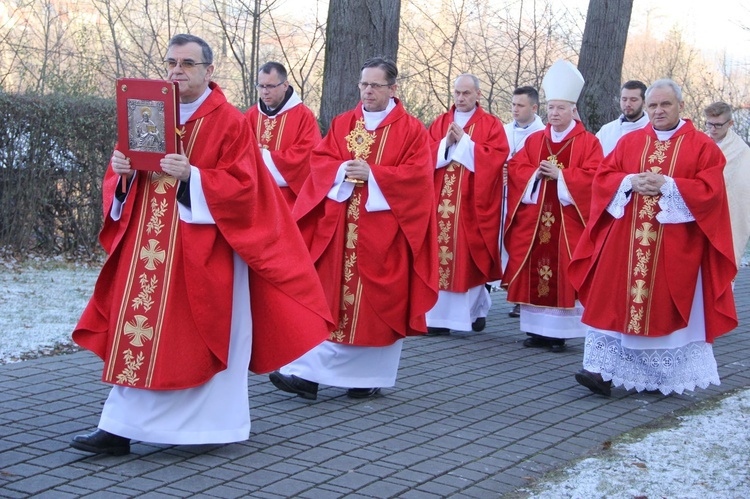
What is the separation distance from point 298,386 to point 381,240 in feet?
3.44

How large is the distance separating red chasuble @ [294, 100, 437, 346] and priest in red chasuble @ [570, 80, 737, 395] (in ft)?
3.95

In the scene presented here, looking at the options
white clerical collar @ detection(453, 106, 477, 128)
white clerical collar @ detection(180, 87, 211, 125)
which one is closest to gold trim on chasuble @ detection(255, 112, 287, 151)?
white clerical collar @ detection(453, 106, 477, 128)

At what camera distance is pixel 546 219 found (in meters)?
8.70

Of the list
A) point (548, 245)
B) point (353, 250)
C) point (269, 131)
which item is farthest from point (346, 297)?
point (548, 245)

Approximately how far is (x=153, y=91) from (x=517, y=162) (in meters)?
4.72

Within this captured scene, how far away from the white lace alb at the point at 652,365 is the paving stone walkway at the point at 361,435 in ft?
0.35

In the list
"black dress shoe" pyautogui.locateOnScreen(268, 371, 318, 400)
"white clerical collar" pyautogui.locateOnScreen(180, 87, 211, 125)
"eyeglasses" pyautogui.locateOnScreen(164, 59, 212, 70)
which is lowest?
"black dress shoe" pyautogui.locateOnScreen(268, 371, 318, 400)

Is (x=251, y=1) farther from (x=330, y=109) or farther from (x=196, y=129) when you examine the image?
(x=196, y=129)

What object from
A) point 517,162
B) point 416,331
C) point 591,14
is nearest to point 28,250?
point 517,162

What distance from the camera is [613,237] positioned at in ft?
22.4

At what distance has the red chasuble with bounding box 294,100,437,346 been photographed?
642 cm

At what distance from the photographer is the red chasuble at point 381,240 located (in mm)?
6422

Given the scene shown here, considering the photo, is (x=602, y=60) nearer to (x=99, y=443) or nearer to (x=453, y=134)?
(x=453, y=134)

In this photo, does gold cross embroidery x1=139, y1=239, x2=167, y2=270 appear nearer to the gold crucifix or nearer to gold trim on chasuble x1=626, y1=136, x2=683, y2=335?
the gold crucifix
